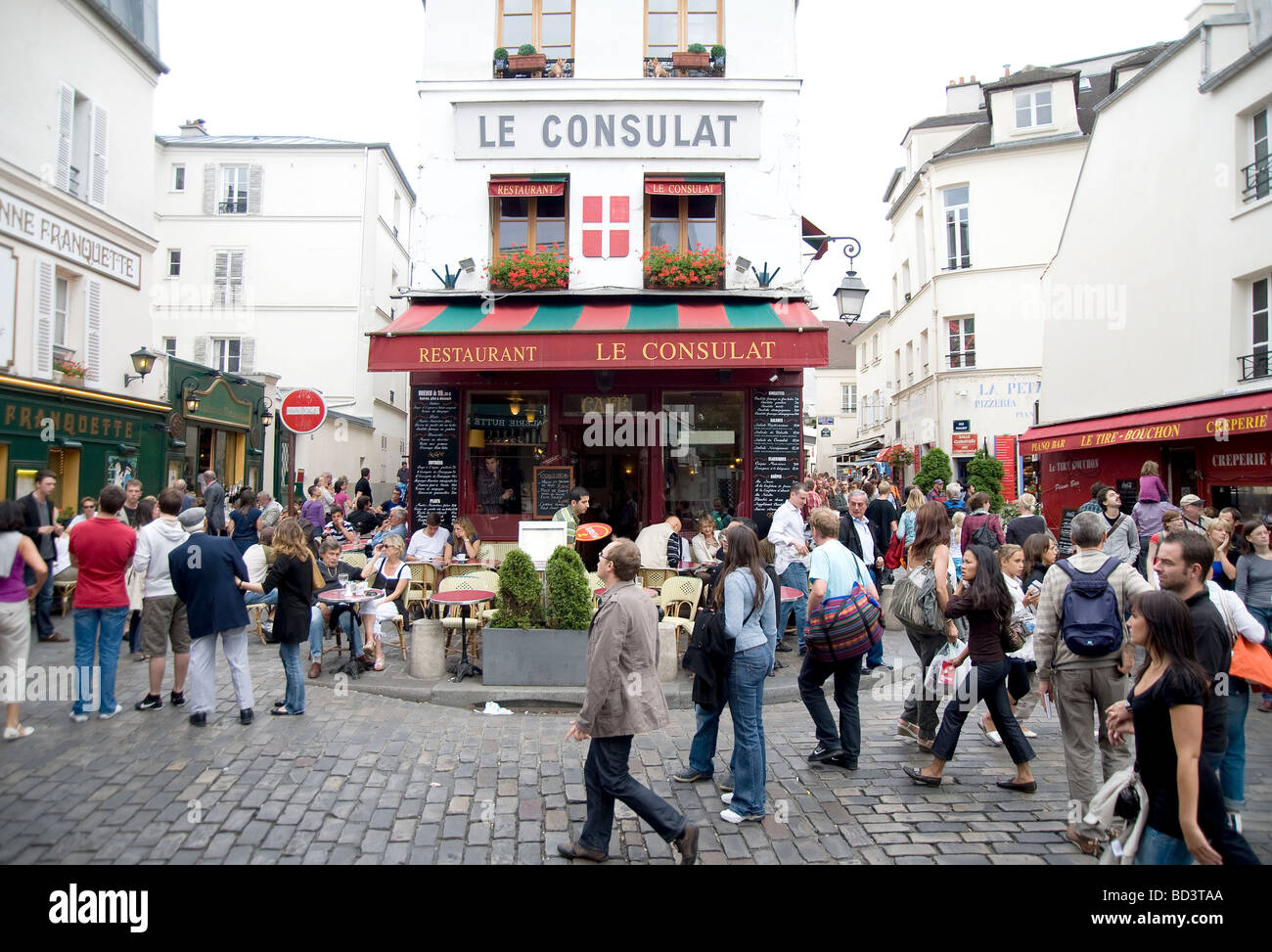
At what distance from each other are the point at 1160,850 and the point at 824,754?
2540mm

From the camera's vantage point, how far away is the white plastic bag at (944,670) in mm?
5117

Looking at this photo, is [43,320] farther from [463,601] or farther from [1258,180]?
[1258,180]

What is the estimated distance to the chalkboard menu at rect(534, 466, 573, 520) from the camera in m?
11.1

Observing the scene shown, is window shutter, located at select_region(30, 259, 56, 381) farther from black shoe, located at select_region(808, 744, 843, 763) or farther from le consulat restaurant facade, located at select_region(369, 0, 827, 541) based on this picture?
black shoe, located at select_region(808, 744, 843, 763)

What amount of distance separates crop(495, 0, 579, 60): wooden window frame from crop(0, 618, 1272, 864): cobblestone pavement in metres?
10.8

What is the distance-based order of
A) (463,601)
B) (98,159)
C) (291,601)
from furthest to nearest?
(98,159)
(463,601)
(291,601)

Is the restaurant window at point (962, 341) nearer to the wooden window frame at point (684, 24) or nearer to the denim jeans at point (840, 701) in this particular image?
the wooden window frame at point (684, 24)

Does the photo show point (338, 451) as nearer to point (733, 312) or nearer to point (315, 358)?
point (315, 358)

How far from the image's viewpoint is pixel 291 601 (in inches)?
240

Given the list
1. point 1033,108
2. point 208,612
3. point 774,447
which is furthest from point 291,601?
point 1033,108

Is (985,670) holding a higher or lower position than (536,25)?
lower

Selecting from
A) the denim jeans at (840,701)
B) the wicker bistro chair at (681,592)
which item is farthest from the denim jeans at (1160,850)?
the wicker bistro chair at (681,592)

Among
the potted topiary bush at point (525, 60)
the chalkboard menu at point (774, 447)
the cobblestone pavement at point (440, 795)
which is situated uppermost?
the potted topiary bush at point (525, 60)

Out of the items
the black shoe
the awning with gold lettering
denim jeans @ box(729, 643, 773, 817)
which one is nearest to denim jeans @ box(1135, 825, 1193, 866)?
denim jeans @ box(729, 643, 773, 817)
